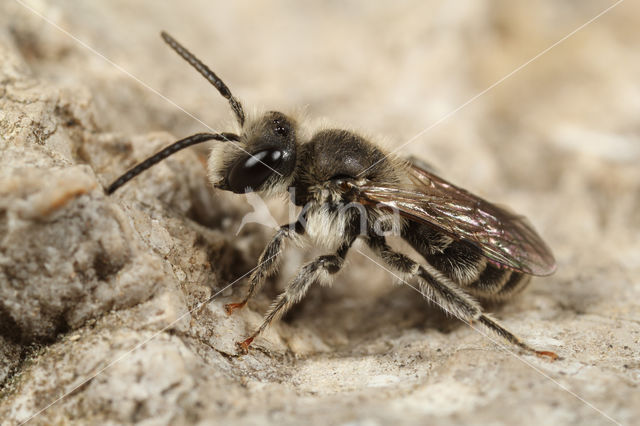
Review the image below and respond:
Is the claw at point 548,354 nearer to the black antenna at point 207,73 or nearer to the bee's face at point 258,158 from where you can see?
the bee's face at point 258,158

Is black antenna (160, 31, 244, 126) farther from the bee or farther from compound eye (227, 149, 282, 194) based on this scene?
compound eye (227, 149, 282, 194)

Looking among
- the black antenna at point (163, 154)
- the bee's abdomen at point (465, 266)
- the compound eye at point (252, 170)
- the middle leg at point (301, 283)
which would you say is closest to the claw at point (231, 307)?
the middle leg at point (301, 283)

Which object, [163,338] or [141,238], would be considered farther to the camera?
[141,238]

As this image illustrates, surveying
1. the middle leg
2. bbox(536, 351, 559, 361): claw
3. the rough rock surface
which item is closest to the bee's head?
the rough rock surface

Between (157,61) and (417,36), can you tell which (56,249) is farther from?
(417,36)

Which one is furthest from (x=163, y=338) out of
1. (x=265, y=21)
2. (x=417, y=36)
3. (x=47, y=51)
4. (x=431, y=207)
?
(x=265, y=21)

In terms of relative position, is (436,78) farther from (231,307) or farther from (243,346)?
(243,346)
